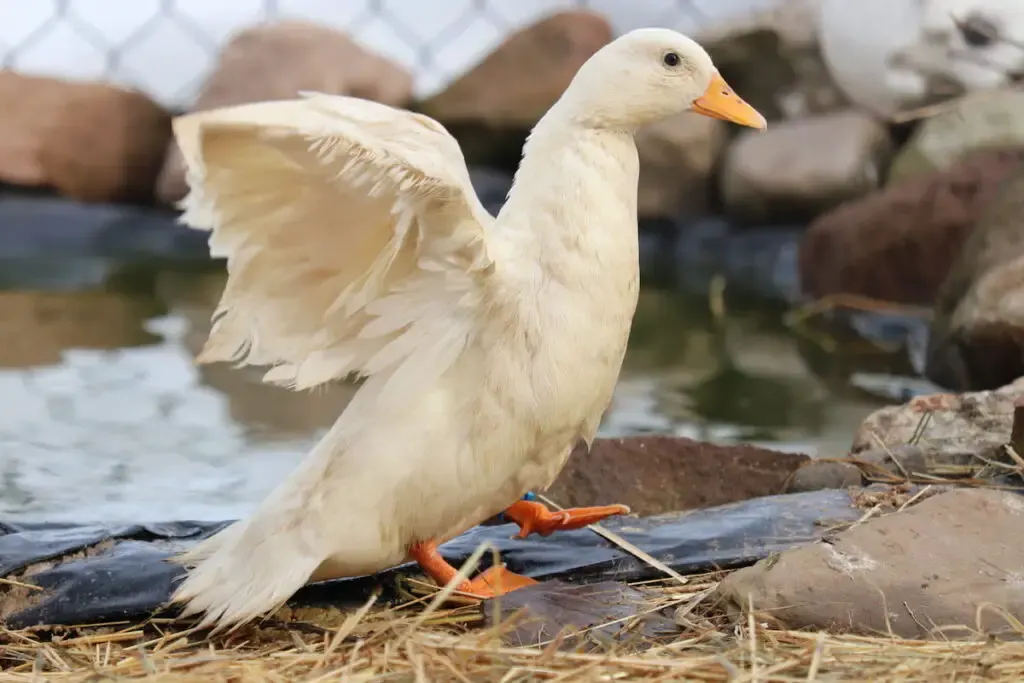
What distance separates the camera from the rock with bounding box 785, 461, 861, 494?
1.59m

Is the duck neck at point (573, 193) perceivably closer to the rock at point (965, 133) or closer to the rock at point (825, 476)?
the rock at point (825, 476)

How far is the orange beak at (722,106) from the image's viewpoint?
134 cm

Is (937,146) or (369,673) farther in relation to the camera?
(937,146)

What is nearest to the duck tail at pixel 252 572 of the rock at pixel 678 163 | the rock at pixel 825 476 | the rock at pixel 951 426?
the rock at pixel 825 476

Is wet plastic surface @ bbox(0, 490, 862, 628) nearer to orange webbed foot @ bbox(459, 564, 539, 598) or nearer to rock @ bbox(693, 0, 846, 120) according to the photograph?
orange webbed foot @ bbox(459, 564, 539, 598)

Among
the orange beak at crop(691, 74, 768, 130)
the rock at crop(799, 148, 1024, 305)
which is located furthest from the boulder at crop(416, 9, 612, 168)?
the orange beak at crop(691, 74, 768, 130)

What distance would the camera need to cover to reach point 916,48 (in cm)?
394

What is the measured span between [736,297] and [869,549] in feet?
8.89

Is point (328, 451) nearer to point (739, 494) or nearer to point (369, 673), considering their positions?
point (369, 673)

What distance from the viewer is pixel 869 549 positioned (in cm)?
123

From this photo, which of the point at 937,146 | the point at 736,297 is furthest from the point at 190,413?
the point at 937,146

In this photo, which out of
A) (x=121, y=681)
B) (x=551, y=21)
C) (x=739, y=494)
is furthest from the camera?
(x=551, y=21)

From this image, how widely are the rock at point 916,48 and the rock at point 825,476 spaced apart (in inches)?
95.0

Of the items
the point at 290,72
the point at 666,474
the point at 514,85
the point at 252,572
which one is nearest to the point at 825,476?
the point at 666,474
